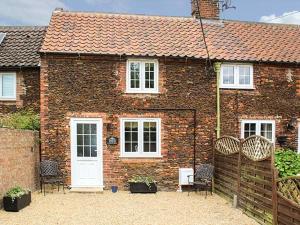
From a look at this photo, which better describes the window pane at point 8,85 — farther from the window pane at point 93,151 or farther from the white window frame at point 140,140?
the white window frame at point 140,140

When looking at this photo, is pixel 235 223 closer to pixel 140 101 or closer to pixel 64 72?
pixel 140 101

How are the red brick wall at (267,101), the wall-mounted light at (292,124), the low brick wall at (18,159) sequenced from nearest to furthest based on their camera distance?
1. the low brick wall at (18,159)
2. the red brick wall at (267,101)
3. the wall-mounted light at (292,124)

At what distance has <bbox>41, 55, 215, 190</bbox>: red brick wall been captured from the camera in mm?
15516

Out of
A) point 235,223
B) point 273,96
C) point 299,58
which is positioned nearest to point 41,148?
point 235,223

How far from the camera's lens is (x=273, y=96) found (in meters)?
16.9

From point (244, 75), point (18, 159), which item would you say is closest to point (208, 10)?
point (244, 75)

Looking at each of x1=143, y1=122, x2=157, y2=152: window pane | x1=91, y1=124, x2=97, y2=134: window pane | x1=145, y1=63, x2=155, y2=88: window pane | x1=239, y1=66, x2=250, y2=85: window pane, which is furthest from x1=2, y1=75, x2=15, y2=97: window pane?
x1=239, y1=66, x2=250, y2=85: window pane

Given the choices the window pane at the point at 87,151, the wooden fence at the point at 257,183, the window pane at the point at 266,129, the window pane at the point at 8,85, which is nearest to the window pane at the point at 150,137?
the window pane at the point at 87,151

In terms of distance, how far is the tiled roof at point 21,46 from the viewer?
18.3 m

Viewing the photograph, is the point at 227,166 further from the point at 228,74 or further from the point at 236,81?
the point at 228,74

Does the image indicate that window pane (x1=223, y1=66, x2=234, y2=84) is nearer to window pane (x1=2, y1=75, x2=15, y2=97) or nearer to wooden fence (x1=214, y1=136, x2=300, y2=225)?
wooden fence (x1=214, y1=136, x2=300, y2=225)

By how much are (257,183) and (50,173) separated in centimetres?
763

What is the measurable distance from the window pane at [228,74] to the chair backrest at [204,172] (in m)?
3.58

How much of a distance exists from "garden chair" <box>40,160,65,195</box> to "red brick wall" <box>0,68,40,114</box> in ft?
12.2
